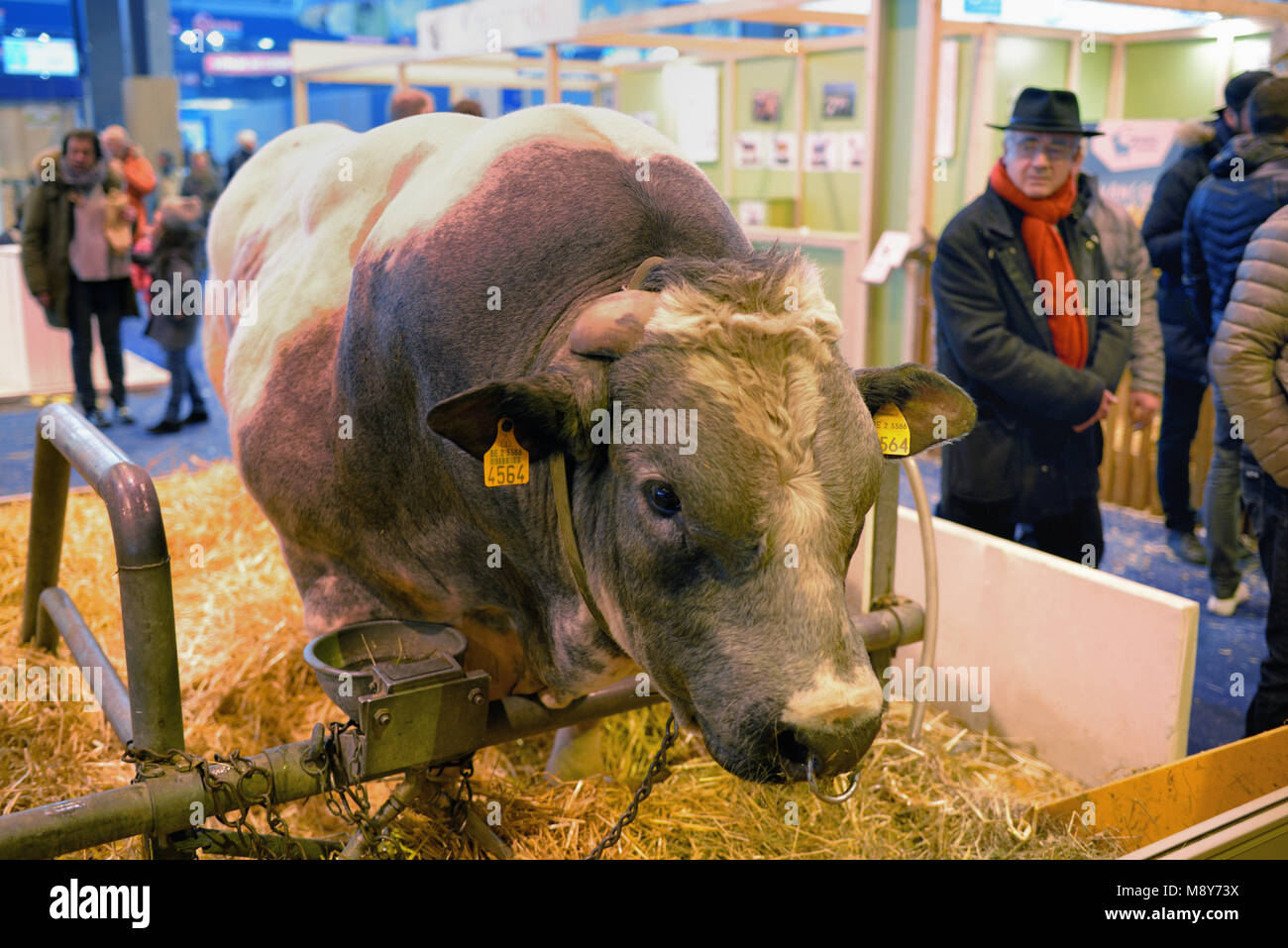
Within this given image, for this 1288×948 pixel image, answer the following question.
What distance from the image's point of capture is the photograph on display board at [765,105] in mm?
10094

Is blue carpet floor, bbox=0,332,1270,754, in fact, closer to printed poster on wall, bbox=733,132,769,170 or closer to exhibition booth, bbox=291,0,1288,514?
exhibition booth, bbox=291,0,1288,514

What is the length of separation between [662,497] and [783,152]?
885 centimetres

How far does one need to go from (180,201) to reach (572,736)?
568cm

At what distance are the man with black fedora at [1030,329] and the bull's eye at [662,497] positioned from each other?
2.01 metres

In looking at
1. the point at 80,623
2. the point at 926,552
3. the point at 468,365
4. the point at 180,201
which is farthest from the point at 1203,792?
the point at 180,201

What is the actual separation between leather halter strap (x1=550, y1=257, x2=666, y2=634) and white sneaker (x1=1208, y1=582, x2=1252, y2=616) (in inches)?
136

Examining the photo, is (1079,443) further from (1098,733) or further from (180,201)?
(180,201)

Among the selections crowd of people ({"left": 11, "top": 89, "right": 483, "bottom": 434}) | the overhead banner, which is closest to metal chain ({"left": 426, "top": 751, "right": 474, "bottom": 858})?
the overhead banner

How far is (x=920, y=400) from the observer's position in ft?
7.09

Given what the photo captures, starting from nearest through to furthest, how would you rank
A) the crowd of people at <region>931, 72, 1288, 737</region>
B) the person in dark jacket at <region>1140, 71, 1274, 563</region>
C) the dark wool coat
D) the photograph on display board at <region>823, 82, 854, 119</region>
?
the crowd of people at <region>931, 72, 1288, 737</region> → the dark wool coat → the person in dark jacket at <region>1140, 71, 1274, 563</region> → the photograph on display board at <region>823, 82, 854, 119</region>

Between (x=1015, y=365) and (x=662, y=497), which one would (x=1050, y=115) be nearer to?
(x=1015, y=365)

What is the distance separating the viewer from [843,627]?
1717 millimetres

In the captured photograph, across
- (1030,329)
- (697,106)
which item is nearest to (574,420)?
(1030,329)

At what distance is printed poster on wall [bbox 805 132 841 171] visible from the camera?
31.2 ft
